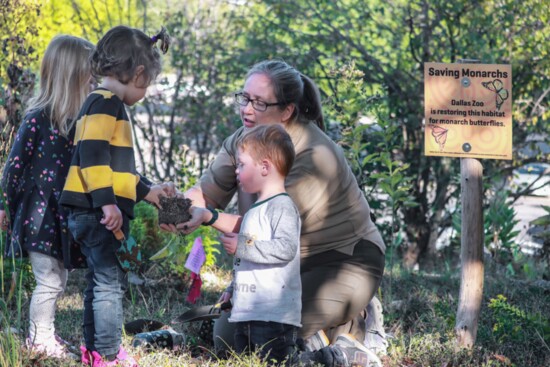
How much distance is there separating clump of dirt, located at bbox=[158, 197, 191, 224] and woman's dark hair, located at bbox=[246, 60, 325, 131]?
28.1 inches

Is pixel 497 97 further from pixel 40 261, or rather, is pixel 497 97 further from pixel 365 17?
pixel 365 17

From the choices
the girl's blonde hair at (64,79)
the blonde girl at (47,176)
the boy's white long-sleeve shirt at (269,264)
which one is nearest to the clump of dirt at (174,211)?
the boy's white long-sleeve shirt at (269,264)

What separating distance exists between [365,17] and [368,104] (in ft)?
7.04

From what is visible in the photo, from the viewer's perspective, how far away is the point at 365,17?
310 inches

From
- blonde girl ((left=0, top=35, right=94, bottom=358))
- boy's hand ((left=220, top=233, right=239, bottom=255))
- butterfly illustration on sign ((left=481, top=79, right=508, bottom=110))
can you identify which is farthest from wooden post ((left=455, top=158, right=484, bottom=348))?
blonde girl ((left=0, top=35, right=94, bottom=358))


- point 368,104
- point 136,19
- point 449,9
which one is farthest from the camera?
point 136,19

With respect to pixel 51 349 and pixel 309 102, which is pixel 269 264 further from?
pixel 51 349

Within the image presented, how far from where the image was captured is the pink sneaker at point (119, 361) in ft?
12.3

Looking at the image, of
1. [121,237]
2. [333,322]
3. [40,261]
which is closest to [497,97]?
[333,322]

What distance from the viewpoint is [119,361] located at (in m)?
3.77

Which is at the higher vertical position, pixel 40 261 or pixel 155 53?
pixel 155 53

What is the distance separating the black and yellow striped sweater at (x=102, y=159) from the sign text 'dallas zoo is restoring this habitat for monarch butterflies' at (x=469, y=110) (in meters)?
1.44

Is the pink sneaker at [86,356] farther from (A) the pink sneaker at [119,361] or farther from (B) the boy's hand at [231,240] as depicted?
(B) the boy's hand at [231,240]

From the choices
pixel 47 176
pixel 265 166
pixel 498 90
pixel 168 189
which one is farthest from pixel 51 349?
pixel 498 90
